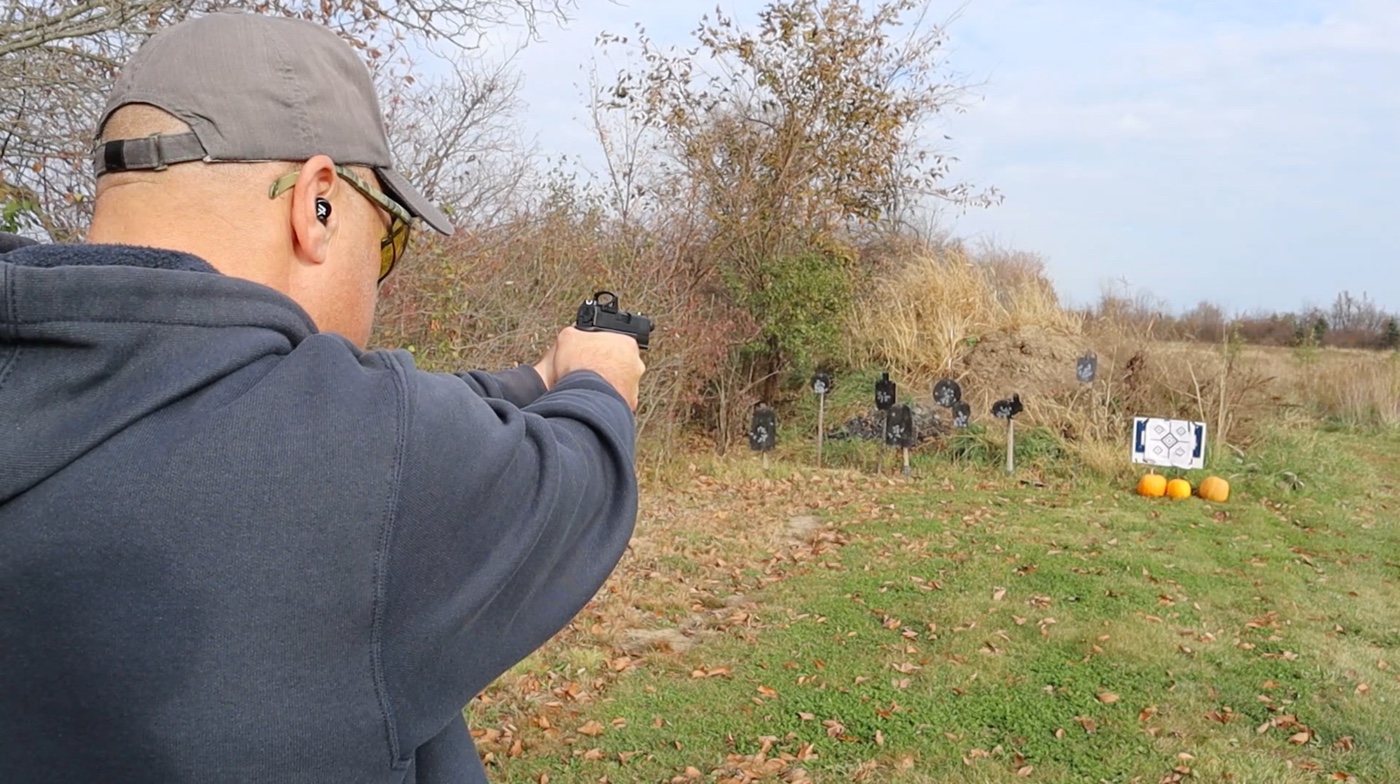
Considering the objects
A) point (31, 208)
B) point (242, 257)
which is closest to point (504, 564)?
point (242, 257)

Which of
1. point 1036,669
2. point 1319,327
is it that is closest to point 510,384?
point 1036,669

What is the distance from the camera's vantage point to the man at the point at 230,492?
860 millimetres

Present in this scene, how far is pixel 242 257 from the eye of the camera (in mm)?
1052

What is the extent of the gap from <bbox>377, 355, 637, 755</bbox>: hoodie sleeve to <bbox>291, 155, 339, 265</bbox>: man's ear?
0.74ft

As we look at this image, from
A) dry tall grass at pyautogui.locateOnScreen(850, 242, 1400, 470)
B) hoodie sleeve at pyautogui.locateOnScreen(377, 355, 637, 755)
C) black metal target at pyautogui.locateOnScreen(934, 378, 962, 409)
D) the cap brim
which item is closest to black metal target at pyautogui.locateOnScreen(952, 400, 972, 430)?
black metal target at pyautogui.locateOnScreen(934, 378, 962, 409)

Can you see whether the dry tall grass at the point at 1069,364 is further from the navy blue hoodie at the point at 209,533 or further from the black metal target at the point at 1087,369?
the navy blue hoodie at the point at 209,533

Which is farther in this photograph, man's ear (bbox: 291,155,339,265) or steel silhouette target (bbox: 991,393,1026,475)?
steel silhouette target (bbox: 991,393,1026,475)

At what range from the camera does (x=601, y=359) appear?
1.39m

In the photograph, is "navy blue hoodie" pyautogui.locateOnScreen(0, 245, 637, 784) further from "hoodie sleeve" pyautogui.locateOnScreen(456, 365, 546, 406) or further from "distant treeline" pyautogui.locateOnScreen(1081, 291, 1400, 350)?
"distant treeline" pyautogui.locateOnScreen(1081, 291, 1400, 350)

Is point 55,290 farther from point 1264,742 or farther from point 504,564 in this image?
point 1264,742

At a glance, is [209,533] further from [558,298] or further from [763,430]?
[763,430]

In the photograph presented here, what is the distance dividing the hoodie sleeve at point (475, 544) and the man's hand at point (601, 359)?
24cm

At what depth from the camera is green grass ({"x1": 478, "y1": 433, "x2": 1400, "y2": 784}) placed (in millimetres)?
4266

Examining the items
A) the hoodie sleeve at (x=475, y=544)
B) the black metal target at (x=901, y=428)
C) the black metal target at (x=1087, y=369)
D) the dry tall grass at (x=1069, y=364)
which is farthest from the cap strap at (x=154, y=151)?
the black metal target at (x=1087, y=369)
